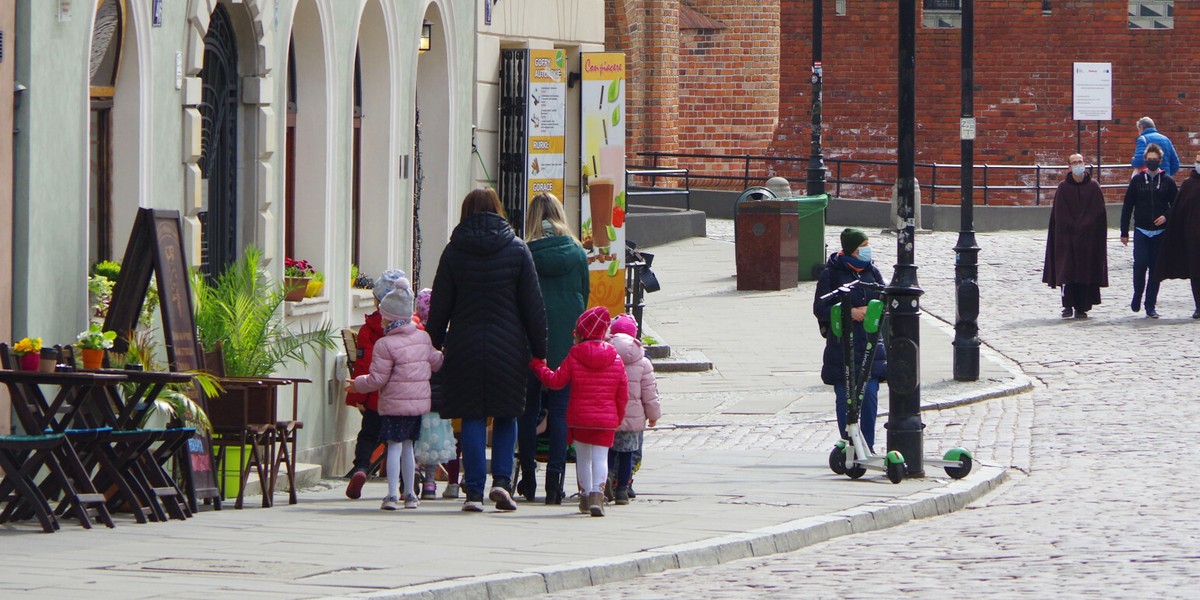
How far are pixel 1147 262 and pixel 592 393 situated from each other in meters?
12.6

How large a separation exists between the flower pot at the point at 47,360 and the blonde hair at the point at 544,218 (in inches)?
119

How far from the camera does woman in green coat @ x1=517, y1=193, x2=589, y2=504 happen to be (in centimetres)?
1177

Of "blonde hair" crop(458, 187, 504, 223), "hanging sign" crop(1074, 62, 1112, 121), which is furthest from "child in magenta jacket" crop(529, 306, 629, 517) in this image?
"hanging sign" crop(1074, 62, 1112, 121)

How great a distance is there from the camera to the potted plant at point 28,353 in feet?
31.9

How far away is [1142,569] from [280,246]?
245 inches

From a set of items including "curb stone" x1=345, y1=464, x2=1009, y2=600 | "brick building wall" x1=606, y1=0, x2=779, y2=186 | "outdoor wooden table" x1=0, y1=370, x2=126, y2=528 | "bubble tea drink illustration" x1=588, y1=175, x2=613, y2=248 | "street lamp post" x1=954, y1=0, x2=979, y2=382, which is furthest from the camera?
"brick building wall" x1=606, y1=0, x2=779, y2=186

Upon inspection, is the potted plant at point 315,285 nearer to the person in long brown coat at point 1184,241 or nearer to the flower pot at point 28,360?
the flower pot at point 28,360

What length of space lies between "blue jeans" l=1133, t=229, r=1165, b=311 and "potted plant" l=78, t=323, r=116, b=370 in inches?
567

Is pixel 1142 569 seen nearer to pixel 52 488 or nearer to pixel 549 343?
pixel 549 343

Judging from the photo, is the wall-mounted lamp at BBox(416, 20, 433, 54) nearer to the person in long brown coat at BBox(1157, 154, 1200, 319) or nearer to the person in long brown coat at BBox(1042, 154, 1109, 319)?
the person in long brown coat at BBox(1042, 154, 1109, 319)

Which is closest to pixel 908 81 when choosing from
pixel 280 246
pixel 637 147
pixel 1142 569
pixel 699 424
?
pixel 699 424

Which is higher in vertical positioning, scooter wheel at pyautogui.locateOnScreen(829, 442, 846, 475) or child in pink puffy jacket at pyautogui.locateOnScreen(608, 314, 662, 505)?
child in pink puffy jacket at pyautogui.locateOnScreen(608, 314, 662, 505)

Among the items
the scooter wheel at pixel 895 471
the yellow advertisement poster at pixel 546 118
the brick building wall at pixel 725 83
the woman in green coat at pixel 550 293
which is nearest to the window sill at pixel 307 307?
the woman in green coat at pixel 550 293

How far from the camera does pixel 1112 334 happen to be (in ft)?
69.3
